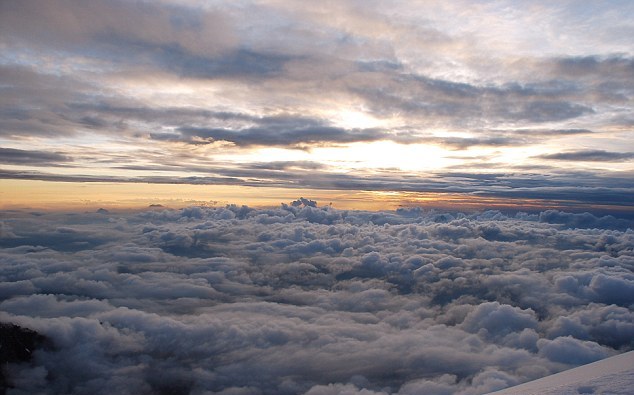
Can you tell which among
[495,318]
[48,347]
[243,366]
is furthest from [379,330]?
[48,347]

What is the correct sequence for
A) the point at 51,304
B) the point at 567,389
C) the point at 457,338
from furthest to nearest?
the point at 51,304 → the point at 457,338 → the point at 567,389

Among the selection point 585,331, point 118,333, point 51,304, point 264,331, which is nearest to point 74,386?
point 118,333

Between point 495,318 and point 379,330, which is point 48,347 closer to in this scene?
point 379,330

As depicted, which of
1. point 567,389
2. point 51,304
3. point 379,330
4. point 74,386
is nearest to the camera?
point 567,389

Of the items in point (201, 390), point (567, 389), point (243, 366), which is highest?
point (567, 389)

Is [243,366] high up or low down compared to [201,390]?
up

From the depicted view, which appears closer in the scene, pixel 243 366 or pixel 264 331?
pixel 243 366

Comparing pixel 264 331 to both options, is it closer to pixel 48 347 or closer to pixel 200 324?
pixel 200 324
